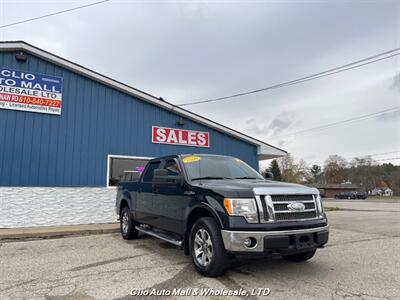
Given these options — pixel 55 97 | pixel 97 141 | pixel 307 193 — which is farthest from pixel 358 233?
pixel 55 97

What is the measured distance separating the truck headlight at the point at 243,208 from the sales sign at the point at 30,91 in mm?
7797

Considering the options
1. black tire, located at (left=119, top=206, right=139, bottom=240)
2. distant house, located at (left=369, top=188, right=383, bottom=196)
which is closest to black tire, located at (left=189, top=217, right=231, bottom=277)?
black tire, located at (left=119, top=206, right=139, bottom=240)

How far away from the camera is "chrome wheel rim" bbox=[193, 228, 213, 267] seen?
4439 mm

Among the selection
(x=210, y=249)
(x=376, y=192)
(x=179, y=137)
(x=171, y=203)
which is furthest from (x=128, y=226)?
(x=376, y=192)

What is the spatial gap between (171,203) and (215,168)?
1.04 meters

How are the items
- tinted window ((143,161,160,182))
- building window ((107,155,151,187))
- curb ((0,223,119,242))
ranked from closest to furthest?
tinted window ((143,161,160,182)) < curb ((0,223,119,242)) < building window ((107,155,151,187))

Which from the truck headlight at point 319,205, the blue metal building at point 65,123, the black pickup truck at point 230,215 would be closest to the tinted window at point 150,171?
the black pickup truck at point 230,215

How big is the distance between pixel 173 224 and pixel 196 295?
1803mm

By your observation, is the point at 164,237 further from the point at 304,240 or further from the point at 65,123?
the point at 65,123

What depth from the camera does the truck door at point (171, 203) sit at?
17.2ft

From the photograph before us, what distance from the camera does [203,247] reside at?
15.0 ft

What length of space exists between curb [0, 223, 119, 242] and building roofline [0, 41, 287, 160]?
482 cm

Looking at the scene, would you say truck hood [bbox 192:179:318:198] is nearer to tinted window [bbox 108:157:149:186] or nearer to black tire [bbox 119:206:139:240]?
black tire [bbox 119:206:139:240]

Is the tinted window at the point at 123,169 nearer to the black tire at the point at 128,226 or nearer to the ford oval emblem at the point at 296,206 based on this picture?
the black tire at the point at 128,226
